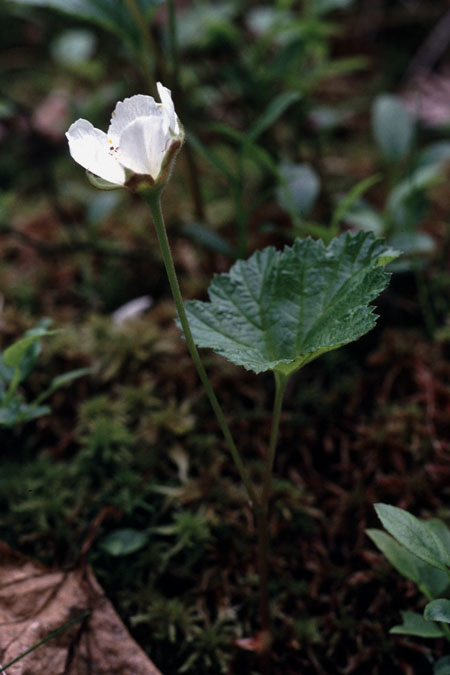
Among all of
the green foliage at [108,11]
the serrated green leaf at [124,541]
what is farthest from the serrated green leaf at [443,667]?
the green foliage at [108,11]

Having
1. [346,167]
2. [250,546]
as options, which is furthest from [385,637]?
[346,167]

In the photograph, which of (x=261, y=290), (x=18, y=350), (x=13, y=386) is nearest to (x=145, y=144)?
(x=261, y=290)

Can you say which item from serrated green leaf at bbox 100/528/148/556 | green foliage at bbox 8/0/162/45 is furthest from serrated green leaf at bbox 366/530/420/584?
green foliage at bbox 8/0/162/45

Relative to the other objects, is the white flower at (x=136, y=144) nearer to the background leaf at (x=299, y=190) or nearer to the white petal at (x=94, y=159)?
the white petal at (x=94, y=159)

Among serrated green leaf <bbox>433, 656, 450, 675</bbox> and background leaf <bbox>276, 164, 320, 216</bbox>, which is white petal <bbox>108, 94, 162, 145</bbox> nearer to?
background leaf <bbox>276, 164, 320, 216</bbox>

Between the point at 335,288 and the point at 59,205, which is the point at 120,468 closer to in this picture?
the point at 335,288
